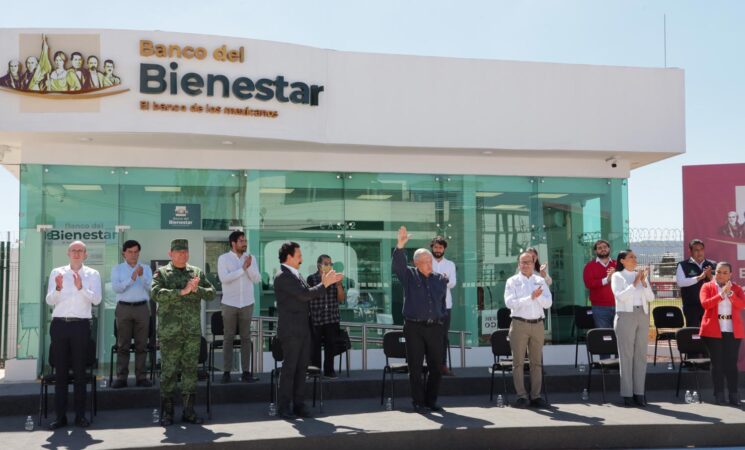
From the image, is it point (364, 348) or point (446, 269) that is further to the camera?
point (364, 348)

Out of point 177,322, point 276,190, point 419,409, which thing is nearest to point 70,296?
point 177,322

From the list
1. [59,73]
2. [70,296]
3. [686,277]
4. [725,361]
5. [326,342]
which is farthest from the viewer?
[686,277]

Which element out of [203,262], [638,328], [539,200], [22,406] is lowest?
[22,406]

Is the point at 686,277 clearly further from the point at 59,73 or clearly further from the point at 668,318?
the point at 59,73

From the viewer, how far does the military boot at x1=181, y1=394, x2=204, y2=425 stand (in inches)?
286

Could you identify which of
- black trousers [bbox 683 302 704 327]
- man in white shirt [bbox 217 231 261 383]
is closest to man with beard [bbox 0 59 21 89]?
man in white shirt [bbox 217 231 261 383]

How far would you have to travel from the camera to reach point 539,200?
456 inches

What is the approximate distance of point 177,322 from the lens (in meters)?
7.08

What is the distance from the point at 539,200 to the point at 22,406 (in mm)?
7387

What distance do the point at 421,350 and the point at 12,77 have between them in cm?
567

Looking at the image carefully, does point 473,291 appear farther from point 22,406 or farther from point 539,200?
point 22,406

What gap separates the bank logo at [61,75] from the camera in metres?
9.08

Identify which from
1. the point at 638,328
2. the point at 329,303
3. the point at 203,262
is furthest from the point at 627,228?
the point at 203,262

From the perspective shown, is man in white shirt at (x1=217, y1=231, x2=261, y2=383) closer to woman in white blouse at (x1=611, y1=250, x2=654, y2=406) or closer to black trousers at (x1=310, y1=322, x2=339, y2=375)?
black trousers at (x1=310, y1=322, x2=339, y2=375)
